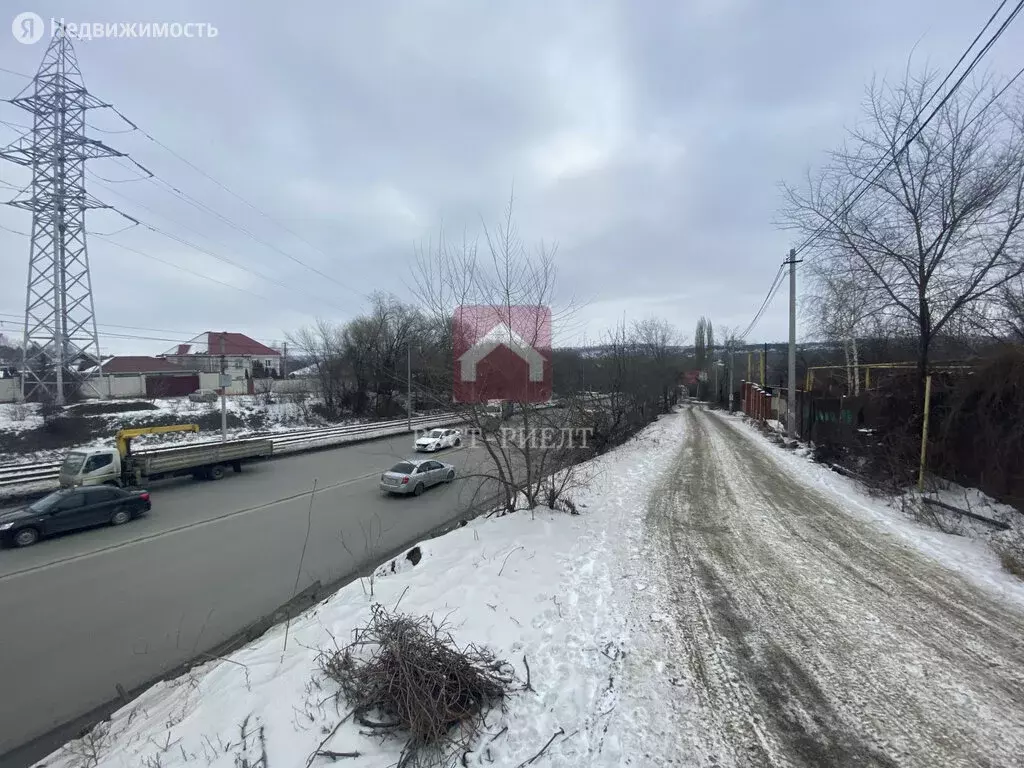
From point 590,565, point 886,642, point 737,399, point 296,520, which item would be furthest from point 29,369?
point 737,399

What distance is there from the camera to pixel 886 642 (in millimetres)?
3967

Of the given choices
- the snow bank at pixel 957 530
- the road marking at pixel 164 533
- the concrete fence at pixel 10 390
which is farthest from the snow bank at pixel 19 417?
the snow bank at pixel 957 530

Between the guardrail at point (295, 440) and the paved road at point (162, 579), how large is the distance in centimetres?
345

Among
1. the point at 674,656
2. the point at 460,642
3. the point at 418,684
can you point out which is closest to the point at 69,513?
the point at 460,642

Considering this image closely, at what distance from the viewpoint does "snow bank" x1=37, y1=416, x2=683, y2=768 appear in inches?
117

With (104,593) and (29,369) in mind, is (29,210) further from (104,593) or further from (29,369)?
(104,593)

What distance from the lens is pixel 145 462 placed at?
48.0 feet

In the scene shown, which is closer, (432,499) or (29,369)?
(432,499)

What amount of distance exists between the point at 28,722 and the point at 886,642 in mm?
8508

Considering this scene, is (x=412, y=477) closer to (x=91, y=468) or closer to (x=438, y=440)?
(x=438, y=440)

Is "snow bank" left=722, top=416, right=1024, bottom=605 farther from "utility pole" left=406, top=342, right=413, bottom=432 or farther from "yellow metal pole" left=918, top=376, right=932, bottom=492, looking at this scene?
"utility pole" left=406, top=342, right=413, bottom=432

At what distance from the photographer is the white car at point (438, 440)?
21.9 meters

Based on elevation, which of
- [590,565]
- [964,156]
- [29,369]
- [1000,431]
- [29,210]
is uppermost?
[29,210]

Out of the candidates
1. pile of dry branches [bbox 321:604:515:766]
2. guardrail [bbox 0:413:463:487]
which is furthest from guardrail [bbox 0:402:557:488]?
pile of dry branches [bbox 321:604:515:766]
